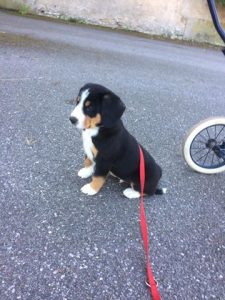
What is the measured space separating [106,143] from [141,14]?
33.3 feet

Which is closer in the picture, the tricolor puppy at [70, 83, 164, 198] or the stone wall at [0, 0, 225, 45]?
the tricolor puppy at [70, 83, 164, 198]

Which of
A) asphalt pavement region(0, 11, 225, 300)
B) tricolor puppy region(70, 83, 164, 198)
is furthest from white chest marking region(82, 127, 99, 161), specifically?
asphalt pavement region(0, 11, 225, 300)

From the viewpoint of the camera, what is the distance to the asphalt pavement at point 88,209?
2021 millimetres

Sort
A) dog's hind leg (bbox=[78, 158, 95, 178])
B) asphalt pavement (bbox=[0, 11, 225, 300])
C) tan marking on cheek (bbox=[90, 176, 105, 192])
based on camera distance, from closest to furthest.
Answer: asphalt pavement (bbox=[0, 11, 225, 300]), tan marking on cheek (bbox=[90, 176, 105, 192]), dog's hind leg (bbox=[78, 158, 95, 178])

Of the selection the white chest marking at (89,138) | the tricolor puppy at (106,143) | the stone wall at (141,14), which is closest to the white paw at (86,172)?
the tricolor puppy at (106,143)

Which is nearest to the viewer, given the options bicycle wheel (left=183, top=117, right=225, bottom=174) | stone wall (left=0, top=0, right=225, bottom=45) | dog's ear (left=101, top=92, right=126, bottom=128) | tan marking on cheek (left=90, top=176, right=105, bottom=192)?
dog's ear (left=101, top=92, right=126, bottom=128)

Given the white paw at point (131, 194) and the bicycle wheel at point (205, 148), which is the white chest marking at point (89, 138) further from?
the bicycle wheel at point (205, 148)

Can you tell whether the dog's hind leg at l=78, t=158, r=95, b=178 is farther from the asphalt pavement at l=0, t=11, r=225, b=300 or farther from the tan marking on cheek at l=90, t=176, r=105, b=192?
the tan marking on cheek at l=90, t=176, r=105, b=192

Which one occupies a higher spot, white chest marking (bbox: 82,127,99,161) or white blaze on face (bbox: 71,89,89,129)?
white blaze on face (bbox: 71,89,89,129)

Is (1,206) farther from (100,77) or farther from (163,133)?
(100,77)

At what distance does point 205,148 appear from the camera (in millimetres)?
3318

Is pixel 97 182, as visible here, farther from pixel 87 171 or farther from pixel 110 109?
pixel 110 109

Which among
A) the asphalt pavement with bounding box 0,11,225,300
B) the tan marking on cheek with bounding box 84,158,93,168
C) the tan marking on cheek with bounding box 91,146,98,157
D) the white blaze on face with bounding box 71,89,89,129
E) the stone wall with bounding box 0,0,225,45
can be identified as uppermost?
the white blaze on face with bounding box 71,89,89,129

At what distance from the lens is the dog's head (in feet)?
7.43
